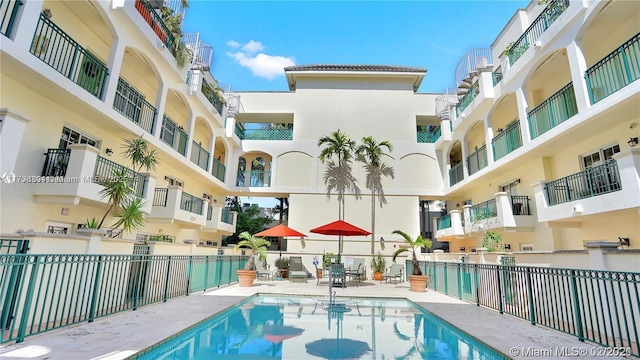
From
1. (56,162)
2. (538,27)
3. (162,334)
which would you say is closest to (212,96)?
(56,162)

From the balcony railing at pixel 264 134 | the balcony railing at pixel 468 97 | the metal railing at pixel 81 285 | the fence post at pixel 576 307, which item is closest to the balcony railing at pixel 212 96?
the balcony railing at pixel 264 134

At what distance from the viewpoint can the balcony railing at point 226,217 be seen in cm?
1748

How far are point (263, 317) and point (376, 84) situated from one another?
18.2 metres

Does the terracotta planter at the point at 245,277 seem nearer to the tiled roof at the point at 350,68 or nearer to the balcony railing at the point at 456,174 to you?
the balcony railing at the point at 456,174

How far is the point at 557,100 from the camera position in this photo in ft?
31.4

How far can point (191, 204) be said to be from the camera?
550 inches

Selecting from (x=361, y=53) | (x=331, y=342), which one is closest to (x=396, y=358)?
(x=331, y=342)

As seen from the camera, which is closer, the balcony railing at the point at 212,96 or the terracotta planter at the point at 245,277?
the terracotta planter at the point at 245,277

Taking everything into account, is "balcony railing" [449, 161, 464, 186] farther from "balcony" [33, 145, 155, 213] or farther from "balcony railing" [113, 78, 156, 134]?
"balcony" [33, 145, 155, 213]

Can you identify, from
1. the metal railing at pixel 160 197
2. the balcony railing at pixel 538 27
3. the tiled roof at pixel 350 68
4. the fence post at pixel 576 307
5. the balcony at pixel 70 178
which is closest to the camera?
the fence post at pixel 576 307

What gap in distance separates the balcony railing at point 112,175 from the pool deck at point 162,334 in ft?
13.0

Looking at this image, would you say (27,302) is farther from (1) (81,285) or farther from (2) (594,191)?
(2) (594,191)

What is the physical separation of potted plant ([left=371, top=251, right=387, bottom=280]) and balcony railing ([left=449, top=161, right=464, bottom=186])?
20.5 ft

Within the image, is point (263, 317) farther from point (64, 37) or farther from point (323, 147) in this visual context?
point (323, 147)
